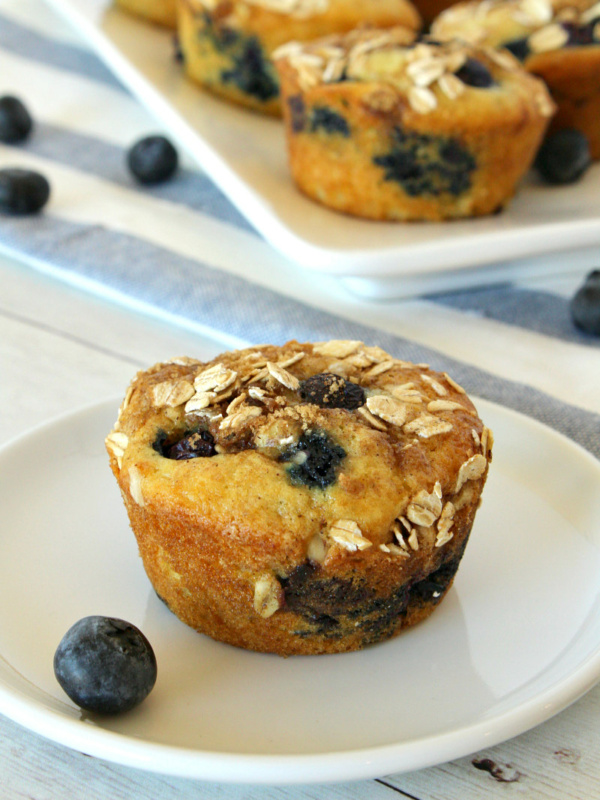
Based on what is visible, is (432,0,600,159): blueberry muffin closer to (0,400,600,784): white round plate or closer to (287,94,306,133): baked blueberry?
(287,94,306,133): baked blueberry

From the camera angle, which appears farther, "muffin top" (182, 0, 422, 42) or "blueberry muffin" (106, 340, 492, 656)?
"muffin top" (182, 0, 422, 42)

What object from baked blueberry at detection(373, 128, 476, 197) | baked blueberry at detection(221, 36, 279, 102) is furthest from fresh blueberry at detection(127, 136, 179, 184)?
baked blueberry at detection(373, 128, 476, 197)

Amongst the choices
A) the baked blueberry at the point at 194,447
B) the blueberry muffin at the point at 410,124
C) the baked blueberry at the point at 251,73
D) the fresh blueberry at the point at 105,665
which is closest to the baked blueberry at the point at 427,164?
the blueberry muffin at the point at 410,124

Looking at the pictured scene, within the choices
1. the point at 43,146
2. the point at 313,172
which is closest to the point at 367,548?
the point at 313,172

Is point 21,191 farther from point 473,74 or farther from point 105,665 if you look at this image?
point 105,665

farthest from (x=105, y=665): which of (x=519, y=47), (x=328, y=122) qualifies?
(x=519, y=47)

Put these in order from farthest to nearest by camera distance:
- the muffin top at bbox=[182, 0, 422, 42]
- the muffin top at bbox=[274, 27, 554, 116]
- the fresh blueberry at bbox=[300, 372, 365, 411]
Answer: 1. the muffin top at bbox=[182, 0, 422, 42]
2. the muffin top at bbox=[274, 27, 554, 116]
3. the fresh blueberry at bbox=[300, 372, 365, 411]
